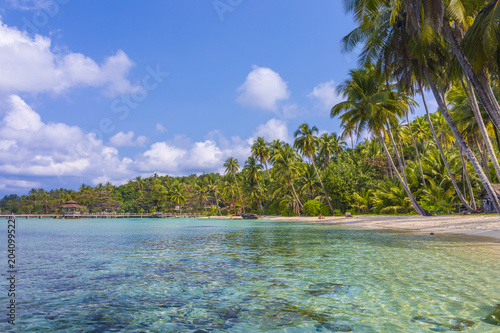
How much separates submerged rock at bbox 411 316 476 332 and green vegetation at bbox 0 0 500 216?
1107 centimetres

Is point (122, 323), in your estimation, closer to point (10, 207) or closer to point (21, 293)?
point (21, 293)

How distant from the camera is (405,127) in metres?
41.4

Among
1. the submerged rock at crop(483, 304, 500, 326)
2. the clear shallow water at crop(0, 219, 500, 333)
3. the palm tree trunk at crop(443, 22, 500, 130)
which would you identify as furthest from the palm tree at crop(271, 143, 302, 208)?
the submerged rock at crop(483, 304, 500, 326)

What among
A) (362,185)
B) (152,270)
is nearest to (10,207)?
(362,185)

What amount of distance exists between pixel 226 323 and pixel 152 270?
454 cm

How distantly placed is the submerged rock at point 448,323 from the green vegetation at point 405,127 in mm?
11072

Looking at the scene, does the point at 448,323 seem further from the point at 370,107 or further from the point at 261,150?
the point at 261,150

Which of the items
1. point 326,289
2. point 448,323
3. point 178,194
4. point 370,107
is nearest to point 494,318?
point 448,323

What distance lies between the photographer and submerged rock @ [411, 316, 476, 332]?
3766mm

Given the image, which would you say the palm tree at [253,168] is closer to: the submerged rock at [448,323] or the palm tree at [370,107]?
the palm tree at [370,107]

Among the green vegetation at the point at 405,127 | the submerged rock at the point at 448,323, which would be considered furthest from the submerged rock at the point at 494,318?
the green vegetation at the point at 405,127

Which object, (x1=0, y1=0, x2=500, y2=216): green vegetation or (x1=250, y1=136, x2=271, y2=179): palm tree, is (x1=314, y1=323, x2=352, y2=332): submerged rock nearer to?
(x1=0, y1=0, x2=500, y2=216): green vegetation

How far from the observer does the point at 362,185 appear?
3975 centimetres

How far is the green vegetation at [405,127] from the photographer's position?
13.3 meters
